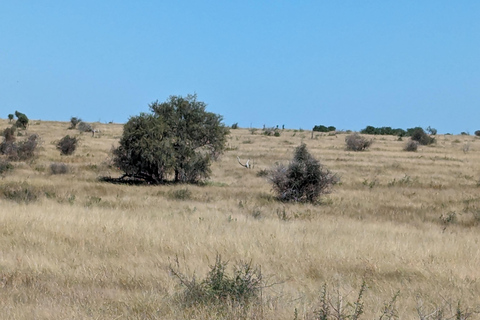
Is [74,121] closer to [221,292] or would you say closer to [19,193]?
[19,193]

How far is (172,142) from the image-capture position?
87.1 ft

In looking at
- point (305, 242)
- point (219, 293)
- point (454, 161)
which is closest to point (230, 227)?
point (305, 242)

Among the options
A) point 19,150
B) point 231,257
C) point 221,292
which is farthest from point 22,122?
point 221,292

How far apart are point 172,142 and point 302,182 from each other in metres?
8.73

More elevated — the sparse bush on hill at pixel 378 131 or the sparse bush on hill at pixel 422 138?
the sparse bush on hill at pixel 378 131

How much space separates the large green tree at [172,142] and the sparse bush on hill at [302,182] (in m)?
6.70

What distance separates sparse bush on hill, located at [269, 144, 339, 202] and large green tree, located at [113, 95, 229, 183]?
670 centimetres

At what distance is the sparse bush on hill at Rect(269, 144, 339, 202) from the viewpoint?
20547 mm

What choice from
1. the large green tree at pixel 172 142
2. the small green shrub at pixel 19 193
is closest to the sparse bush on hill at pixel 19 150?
the large green tree at pixel 172 142

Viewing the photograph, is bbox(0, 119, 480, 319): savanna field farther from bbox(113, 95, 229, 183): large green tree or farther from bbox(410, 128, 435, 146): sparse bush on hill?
bbox(410, 128, 435, 146): sparse bush on hill

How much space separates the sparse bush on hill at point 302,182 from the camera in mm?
20547

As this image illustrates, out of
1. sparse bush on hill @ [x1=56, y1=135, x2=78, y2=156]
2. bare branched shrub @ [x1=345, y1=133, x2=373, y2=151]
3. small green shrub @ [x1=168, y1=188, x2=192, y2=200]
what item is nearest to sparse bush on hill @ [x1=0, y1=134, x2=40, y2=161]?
sparse bush on hill @ [x1=56, y1=135, x2=78, y2=156]

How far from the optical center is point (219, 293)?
5914 mm

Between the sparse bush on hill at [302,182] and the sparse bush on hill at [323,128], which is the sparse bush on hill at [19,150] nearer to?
the sparse bush on hill at [302,182]
